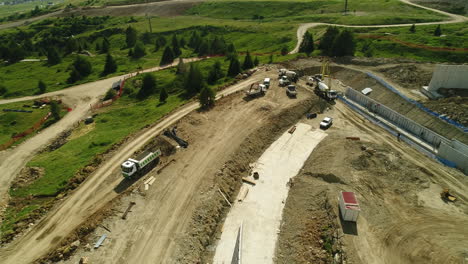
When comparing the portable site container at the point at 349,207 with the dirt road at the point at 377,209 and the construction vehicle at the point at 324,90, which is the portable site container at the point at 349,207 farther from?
the construction vehicle at the point at 324,90

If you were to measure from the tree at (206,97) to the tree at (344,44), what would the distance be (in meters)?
51.7

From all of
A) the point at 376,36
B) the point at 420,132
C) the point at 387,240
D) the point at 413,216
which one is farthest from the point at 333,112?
the point at 376,36

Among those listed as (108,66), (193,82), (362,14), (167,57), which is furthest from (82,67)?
(362,14)

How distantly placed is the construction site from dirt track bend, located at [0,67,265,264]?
7.2 inches

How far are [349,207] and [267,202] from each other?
1312cm

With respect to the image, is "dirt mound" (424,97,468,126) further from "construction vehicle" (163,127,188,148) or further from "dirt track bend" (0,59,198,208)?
"dirt track bend" (0,59,198,208)

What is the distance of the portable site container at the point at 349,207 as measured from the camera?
36222 mm

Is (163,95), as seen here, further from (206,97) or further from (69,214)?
(69,214)

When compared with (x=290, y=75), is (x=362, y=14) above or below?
above

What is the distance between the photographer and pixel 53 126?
77750 millimetres

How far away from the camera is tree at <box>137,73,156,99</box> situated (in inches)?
3585

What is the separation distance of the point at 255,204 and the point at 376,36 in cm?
9805

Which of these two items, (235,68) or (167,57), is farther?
(167,57)

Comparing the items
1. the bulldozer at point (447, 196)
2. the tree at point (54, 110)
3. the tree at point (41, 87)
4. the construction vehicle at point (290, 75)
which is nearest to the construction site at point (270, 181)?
the bulldozer at point (447, 196)
